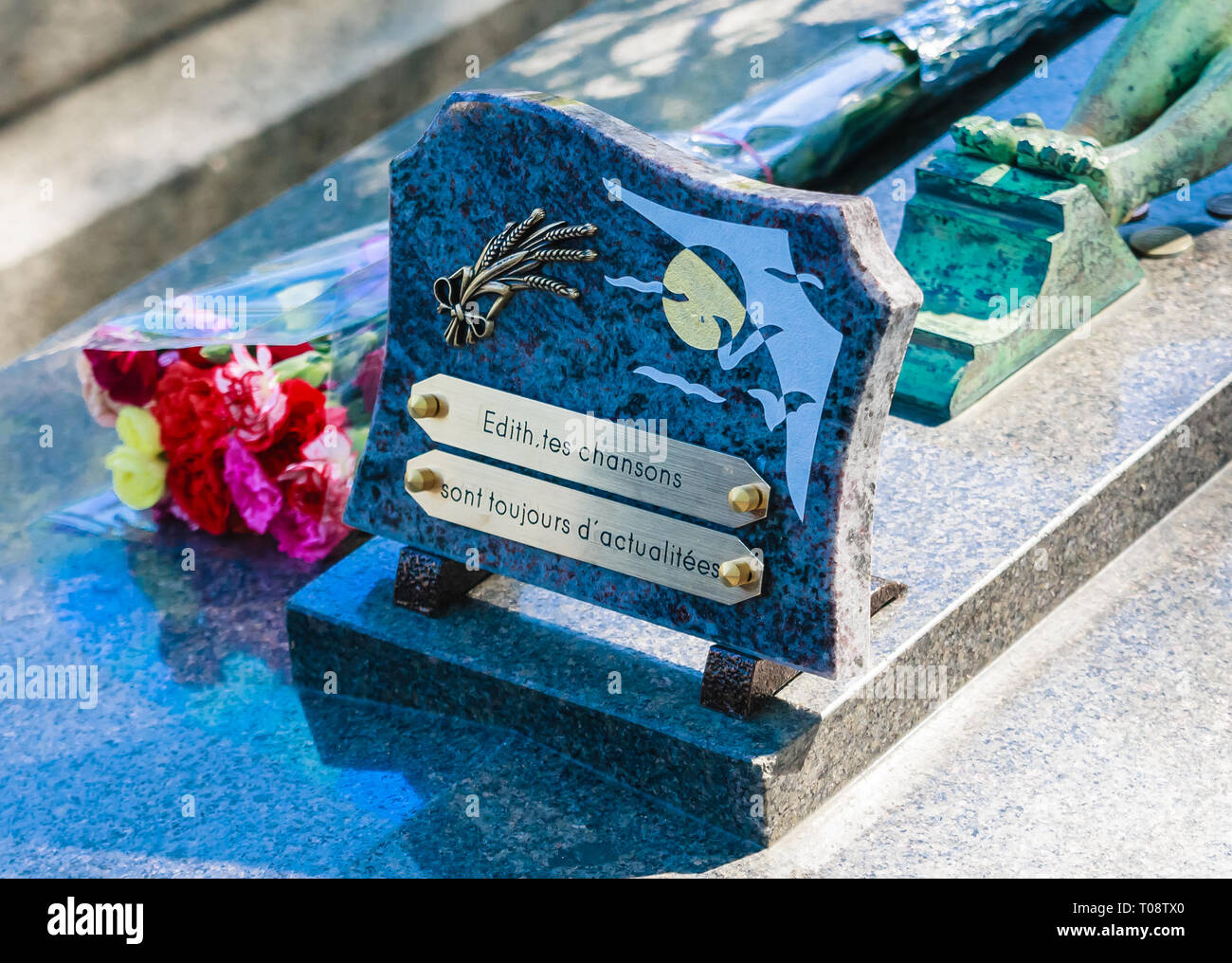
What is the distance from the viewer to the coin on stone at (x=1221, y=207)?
3475 mm

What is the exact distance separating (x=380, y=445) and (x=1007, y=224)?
143 cm

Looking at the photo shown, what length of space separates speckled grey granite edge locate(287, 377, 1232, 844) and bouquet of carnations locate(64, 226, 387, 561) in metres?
0.25

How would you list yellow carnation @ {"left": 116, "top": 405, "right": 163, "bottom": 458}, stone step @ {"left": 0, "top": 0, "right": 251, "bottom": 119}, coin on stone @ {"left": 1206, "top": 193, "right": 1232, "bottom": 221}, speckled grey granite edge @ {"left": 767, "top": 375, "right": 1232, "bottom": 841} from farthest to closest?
stone step @ {"left": 0, "top": 0, "right": 251, "bottom": 119}
coin on stone @ {"left": 1206, "top": 193, "right": 1232, "bottom": 221}
yellow carnation @ {"left": 116, "top": 405, "right": 163, "bottom": 458}
speckled grey granite edge @ {"left": 767, "top": 375, "right": 1232, "bottom": 841}

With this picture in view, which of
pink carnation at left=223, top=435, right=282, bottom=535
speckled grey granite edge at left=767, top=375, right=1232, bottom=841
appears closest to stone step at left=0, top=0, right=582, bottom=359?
pink carnation at left=223, top=435, right=282, bottom=535

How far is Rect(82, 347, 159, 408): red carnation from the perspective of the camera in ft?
10.0

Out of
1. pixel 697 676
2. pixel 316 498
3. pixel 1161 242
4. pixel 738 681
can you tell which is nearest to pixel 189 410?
pixel 316 498

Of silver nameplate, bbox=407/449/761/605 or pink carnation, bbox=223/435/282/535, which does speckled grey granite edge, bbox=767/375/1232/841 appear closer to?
silver nameplate, bbox=407/449/761/605

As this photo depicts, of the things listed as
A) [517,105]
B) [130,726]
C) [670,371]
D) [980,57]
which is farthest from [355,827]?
[980,57]

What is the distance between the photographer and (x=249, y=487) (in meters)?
2.96

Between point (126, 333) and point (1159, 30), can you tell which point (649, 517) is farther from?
point (1159, 30)

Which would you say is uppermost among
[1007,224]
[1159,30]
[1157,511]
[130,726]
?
[1159,30]

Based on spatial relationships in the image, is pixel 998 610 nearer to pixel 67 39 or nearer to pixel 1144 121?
pixel 1144 121

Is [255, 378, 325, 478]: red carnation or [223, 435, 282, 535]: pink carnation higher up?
[255, 378, 325, 478]: red carnation

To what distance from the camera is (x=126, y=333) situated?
3.06 meters
